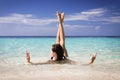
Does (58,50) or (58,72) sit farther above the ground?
(58,50)

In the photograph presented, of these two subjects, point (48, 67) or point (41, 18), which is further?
point (41, 18)

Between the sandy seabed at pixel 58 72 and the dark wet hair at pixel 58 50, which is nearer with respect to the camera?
the sandy seabed at pixel 58 72

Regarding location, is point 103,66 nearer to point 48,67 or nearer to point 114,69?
point 114,69

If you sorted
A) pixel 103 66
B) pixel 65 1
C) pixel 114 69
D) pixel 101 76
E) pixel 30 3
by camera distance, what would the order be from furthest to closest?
pixel 30 3, pixel 65 1, pixel 103 66, pixel 114 69, pixel 101 76

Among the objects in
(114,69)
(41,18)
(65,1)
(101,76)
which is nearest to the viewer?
(101,76)

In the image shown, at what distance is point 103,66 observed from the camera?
4805mm

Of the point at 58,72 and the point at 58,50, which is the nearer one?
the point at 58,72

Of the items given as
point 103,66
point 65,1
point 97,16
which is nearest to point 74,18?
point 97,16

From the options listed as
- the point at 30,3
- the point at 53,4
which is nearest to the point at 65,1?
the point at 53,4

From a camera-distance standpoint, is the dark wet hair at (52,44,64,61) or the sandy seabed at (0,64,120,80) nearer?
the sandy seabed at (0,64,120,80)

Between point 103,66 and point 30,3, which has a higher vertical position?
point 30,3

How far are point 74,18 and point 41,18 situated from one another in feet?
4.62

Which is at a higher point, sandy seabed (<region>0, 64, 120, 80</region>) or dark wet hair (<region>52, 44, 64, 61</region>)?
dark wet hair (<region>52, 44, 64, 61</region>)

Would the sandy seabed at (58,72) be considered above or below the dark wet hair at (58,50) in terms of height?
below
